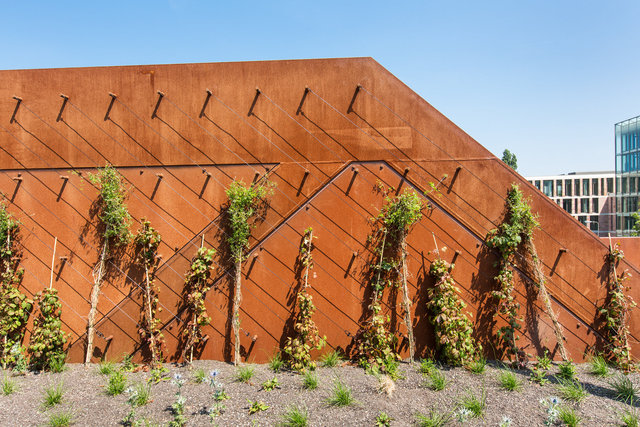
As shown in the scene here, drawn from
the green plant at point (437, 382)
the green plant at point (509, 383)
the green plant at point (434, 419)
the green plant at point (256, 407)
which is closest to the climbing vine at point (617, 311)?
the green plant at point (509, 383)

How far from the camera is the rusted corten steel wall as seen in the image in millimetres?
4914

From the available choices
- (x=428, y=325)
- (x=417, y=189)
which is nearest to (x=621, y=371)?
(x=428, y=325)

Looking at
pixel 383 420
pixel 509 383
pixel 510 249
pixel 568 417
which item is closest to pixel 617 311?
pixel 510 249

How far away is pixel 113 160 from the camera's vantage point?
16.9 ft

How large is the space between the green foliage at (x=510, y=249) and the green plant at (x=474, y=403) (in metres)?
1.27

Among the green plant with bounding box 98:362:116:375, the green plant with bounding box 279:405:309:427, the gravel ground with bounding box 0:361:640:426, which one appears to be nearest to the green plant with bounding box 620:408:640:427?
the gravel ground with bounding box 0:361:640:426

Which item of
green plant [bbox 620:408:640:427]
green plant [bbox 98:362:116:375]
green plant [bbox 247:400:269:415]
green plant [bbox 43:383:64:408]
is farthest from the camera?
green plant [bbox 98:362:116:375]

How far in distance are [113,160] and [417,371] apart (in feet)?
16.3

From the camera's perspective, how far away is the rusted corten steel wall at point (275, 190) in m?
4.91

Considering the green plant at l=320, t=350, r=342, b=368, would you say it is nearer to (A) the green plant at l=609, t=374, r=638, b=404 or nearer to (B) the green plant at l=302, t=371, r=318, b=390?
(B) the green plant at l=302, t=371, r=318, b=390

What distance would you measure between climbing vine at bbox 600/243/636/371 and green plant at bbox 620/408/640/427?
1379mm

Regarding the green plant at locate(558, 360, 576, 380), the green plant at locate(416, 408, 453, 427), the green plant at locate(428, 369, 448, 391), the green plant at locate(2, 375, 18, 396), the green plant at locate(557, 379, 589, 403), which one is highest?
the green plant at locate(558, 360, 576, 380)

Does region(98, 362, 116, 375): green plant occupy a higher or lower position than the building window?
lower

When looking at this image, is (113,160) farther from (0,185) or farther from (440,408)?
(440,408)
